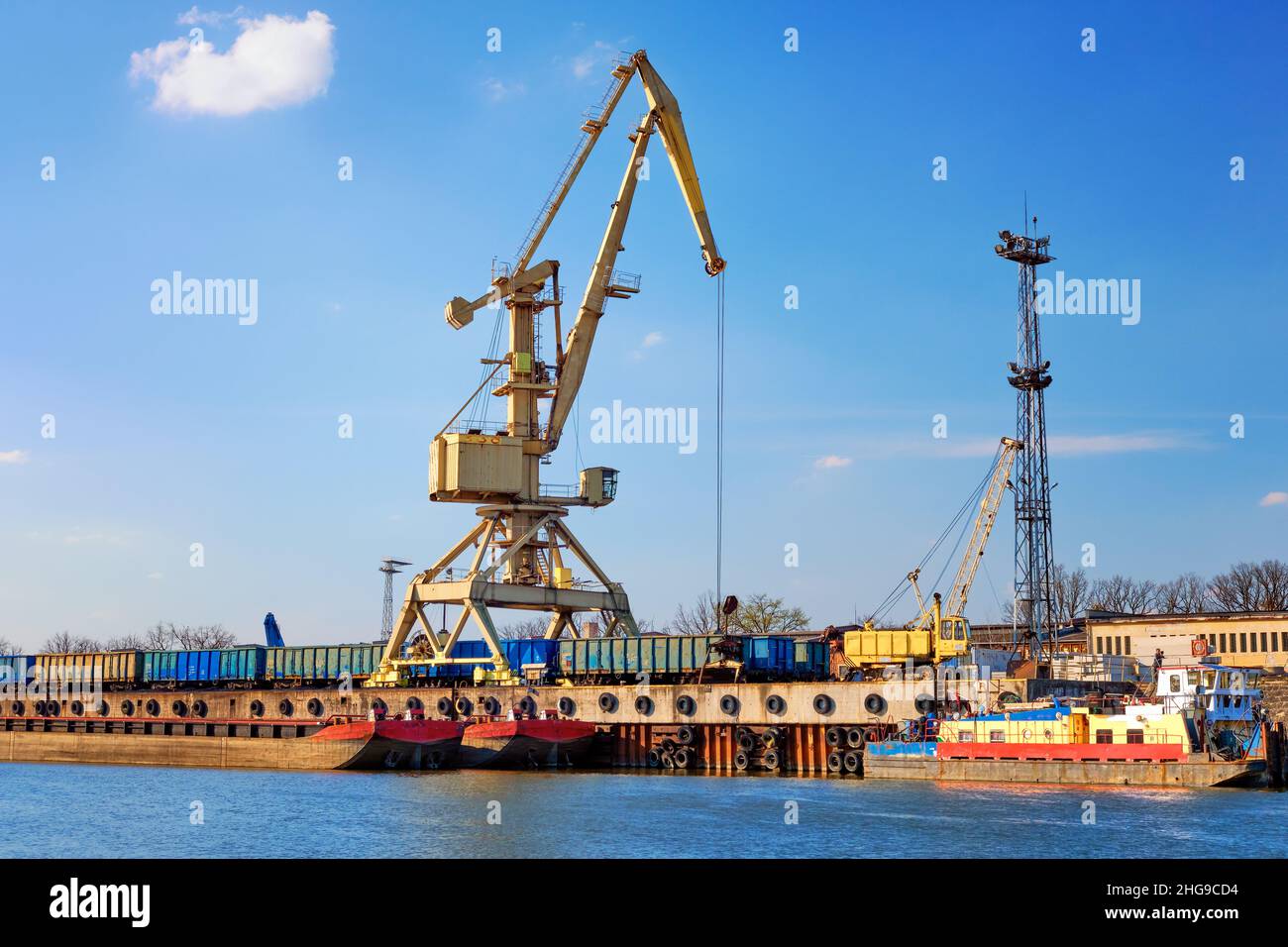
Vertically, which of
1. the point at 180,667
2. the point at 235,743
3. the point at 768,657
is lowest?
the point at 235,743

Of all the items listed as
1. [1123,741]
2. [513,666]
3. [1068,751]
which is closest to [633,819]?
[1068,751]

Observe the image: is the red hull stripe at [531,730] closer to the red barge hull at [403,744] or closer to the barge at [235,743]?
the red barge hull at [403,744]

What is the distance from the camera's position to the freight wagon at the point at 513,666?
6831cm

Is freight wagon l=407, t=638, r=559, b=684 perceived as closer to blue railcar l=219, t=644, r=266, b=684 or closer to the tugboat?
blue railcar l=219, t=644, r=266, b=684

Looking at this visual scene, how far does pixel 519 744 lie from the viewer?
59781 millimetres

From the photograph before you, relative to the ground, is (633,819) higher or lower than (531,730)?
lower

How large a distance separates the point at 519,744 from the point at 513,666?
10.3 metres

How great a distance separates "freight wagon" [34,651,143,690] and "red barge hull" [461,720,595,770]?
1361 inches

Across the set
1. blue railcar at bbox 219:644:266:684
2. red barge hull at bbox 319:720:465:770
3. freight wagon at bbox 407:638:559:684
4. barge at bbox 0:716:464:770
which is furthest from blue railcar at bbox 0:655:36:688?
red barge hull at bbox 319:720:465:770

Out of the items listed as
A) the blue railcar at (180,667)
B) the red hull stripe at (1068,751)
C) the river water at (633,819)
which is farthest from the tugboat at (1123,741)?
the blue railcar at (180,667)

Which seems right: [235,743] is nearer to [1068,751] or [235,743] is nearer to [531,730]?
[531,730]

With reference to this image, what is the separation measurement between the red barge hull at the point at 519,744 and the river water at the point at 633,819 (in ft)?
18.2
